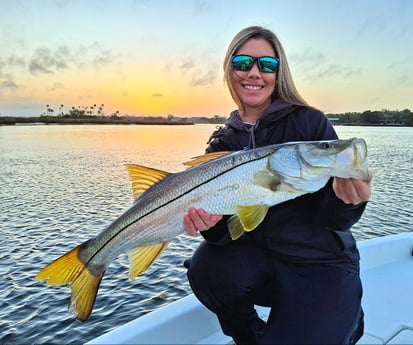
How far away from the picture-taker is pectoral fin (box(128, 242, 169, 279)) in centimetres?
271

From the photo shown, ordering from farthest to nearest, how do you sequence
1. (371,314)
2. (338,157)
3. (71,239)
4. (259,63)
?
(71,239), (371,314), (259,63), (338,157)

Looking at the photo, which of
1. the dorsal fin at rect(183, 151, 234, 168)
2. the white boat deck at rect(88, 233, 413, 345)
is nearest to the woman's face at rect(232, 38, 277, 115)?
the dorsal fin at rect(183, 151, 234, 168)

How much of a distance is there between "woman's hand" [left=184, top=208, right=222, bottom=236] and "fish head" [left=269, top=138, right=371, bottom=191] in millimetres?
516

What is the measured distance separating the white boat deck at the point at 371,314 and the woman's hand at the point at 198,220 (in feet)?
2.89

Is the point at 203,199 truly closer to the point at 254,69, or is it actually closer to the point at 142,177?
the point at 142,177

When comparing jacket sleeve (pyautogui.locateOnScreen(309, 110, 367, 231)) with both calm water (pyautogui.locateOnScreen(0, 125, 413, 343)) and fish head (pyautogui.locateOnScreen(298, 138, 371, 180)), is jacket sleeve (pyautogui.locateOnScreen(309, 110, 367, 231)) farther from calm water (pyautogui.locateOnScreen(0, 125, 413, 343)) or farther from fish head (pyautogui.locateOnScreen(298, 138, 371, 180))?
calm water (pyautogui.locateOnScreen(0, 125, 413, 343))

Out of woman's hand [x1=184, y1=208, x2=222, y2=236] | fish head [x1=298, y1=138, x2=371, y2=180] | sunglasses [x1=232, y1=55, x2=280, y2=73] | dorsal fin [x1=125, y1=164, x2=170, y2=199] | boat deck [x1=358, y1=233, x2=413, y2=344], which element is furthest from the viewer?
boat deck [x1=358, y1=233, x2=413, y2=344]

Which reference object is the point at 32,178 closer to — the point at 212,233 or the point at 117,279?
the point at 117,279

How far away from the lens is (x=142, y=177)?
284cm

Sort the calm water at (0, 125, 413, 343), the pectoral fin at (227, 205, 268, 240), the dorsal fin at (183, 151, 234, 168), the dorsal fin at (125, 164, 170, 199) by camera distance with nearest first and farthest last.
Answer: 1. the pectoral fin at (227, 205, 268, 240)
2. the dorsal fin at (183, 151, 234, 168)
3. the dorsal fin at (125, 164, 170, 199)
4. the calm water at (0, 125, 413, 343)

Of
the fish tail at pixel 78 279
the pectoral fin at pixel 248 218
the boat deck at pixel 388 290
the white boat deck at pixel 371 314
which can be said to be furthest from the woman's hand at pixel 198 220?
the boat deck at pixel 388 290

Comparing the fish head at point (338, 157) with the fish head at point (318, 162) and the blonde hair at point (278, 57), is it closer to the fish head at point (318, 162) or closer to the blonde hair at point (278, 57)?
the fish head at point (318, 162)

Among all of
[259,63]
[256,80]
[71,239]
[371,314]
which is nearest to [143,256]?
[256,80]

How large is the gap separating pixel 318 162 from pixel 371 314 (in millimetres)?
2048
